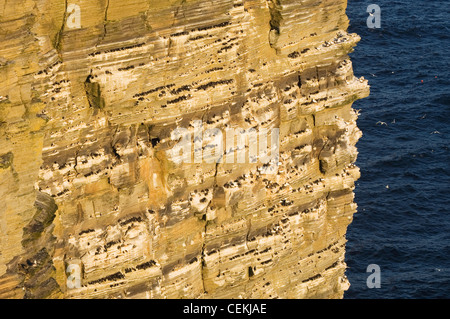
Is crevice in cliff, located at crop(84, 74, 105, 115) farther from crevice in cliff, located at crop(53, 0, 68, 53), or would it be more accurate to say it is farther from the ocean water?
the ocean water

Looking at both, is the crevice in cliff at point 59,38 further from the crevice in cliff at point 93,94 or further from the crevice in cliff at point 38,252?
the crevice in cliff at point 38,252

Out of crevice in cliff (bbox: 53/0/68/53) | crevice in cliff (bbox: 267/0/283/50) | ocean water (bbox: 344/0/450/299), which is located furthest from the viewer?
ocean water (bbox: 344/0/450/299)

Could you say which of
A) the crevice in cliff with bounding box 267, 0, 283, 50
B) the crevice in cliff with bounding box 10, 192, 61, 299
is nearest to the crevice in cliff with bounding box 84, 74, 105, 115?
the crevice in cliff with bounding box 10, 192, 61, 299

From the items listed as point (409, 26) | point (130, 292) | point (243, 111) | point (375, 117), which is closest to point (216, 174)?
point (243, 111)

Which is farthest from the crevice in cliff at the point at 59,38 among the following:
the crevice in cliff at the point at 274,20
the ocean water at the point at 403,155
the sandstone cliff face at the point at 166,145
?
the ocean water at the point at 403,155

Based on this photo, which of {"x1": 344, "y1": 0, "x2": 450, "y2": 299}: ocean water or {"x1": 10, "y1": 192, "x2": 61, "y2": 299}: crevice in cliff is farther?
{"x1": 344, "y1": 0, "x2": 450, "y2": 299}: ocean water

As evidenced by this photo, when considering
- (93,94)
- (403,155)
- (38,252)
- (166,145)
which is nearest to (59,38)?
(93,94)

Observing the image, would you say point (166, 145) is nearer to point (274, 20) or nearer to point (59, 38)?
point (59, 38)
